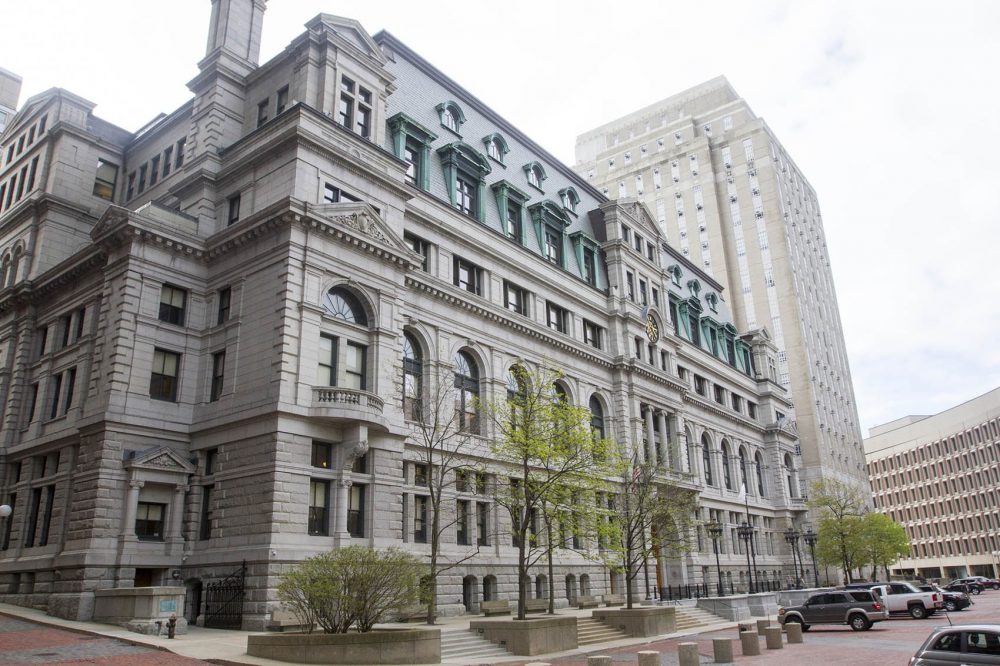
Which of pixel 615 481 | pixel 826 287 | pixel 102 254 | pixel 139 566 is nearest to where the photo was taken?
pixel 139 566

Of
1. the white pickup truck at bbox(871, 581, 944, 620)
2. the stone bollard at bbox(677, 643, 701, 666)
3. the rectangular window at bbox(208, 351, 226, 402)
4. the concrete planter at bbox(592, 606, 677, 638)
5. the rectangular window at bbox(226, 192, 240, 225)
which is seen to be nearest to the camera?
the stone bollard at bbox(677, 643, 701, 666)

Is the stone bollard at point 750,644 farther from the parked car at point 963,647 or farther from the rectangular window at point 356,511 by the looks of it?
the rectangular window at point 356,511

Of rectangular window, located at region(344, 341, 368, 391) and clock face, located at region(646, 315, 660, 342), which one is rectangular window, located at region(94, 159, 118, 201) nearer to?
rectangular window, located at region(344, 341, 368, 391)

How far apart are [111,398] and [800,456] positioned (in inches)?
2957

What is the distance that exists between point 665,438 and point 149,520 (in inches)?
1476

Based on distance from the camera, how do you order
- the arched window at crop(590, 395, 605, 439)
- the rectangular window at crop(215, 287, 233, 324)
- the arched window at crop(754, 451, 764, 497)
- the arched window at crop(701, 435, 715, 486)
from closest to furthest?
the rectangular window at crop(215, 287, 233, 324) → the arched window at crop(590, 395, 605, 439) → the arched window at crop(701, 435, 715, 486) → the arched window at crop(754, 451, 764, 497)

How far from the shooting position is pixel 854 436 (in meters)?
103

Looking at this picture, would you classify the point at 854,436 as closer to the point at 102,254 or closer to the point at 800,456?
the point at 800,456

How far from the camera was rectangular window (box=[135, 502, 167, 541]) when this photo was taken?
30438mm

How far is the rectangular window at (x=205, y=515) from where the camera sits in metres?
31.0

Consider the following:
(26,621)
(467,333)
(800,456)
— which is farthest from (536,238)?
(800,456)

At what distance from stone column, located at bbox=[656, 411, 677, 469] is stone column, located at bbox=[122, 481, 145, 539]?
117 ft

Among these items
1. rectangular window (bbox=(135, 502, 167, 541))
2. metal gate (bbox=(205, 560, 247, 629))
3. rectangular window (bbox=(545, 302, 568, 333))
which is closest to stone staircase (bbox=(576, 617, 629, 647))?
metal gate (bbox=(205, 560, 247, 629))

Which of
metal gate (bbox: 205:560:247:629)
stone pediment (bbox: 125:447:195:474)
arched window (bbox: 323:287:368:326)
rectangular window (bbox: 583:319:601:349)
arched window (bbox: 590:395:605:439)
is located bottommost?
metal gate (bbox: 205:560:247:629)
